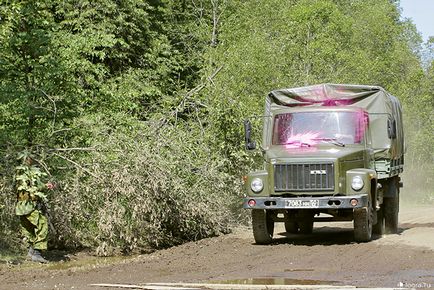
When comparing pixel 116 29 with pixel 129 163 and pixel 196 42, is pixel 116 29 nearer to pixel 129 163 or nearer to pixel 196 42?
pixel 196 42

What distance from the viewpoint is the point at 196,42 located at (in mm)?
38969

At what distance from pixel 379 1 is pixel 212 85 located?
51.1 m

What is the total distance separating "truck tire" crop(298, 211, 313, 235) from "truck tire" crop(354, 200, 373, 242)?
43.9 inches

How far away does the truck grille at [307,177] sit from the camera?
14.4m

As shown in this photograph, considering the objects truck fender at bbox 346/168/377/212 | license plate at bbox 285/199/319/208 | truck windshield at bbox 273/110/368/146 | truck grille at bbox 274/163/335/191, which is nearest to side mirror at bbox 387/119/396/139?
truck windshield at bbox 273/110/368/146

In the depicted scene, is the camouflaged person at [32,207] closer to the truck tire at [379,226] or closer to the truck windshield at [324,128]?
the truck windshield at [324,128]

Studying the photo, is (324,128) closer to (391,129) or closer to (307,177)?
(307,177)

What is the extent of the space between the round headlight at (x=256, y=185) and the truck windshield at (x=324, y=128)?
1.04 meters

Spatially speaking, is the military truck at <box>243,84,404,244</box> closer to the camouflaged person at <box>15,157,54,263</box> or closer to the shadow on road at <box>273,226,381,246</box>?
the shadow on road at <box>273,226,381,246</box>

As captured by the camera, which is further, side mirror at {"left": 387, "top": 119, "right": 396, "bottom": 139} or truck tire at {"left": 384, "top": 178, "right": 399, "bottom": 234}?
truck tire at {"left": 384, "top": 178, "right": 399, "bottom": 234}

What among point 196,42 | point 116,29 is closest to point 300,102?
point 116,29

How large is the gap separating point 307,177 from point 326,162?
428mm

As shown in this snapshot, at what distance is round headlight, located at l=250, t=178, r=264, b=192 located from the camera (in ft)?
48.5

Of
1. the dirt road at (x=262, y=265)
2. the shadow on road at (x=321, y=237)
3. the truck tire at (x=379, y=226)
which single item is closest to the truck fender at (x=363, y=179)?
the dirt road at (x=262, y=265)
